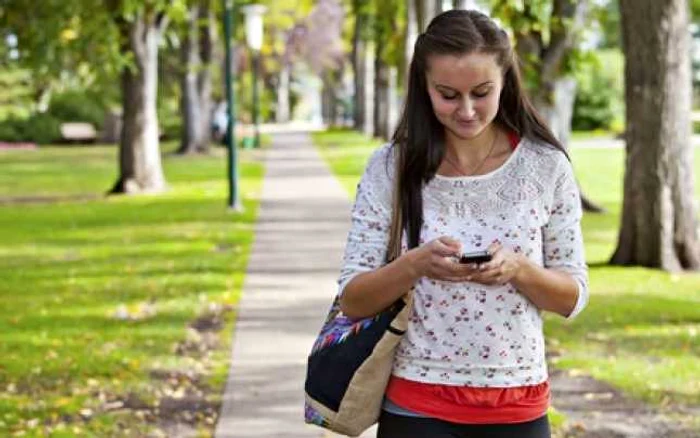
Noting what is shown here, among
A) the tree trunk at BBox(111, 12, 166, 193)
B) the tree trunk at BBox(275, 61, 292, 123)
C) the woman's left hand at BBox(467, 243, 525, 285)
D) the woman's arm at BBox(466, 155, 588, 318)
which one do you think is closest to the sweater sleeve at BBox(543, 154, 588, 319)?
the woman's arm at BBox(466, 155, 588, 318)

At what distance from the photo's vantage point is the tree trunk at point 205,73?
131ft

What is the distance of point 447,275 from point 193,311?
8.40 meters

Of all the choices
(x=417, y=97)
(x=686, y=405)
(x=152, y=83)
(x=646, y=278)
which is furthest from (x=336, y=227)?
(x=417, y=97)

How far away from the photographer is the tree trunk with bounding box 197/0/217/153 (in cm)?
3994

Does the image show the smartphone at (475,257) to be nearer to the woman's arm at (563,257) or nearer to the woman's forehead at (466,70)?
Answer: the woman's arm at (563,257)

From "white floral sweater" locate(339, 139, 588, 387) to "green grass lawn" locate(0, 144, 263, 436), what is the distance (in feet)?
13.4

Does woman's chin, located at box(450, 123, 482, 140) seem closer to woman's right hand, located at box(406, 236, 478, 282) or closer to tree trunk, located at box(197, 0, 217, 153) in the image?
woman's right hand, located at box(406, 236, 478, 282)

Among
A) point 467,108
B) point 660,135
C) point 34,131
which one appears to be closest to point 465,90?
point 467,108

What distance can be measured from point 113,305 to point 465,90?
8.85m

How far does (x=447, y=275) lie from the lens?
301 cm

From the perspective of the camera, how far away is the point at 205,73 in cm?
4003

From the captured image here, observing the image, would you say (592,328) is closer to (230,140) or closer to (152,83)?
(230,140)

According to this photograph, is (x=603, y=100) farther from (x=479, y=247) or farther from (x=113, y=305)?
(x=479, y=247)

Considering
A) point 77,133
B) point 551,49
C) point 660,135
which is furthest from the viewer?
point 77,133
